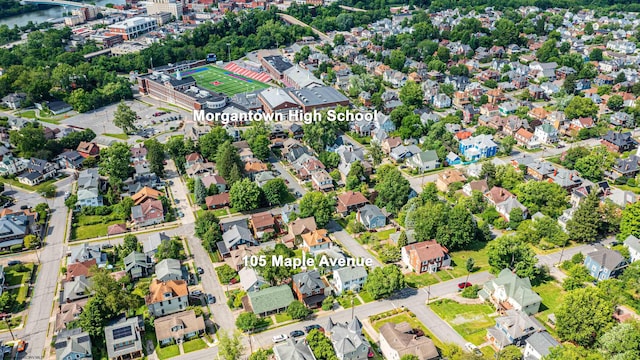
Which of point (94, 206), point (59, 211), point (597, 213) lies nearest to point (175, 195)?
point (94, 206)

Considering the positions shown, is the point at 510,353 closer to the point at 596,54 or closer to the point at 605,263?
the point at 605,263

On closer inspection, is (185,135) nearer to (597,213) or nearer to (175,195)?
(175,195)

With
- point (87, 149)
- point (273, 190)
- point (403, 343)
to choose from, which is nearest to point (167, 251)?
point (273, 190)

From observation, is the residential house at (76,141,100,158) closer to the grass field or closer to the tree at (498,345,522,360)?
the grass field

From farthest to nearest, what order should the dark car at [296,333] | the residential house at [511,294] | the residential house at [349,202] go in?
the residential house at [349,202] < the residential house at [511,294] < the dark car at [296,333]

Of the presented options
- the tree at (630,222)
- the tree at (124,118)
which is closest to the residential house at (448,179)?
the tree at (630,222)

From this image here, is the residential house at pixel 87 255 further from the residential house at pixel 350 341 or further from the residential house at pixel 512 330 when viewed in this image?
the residential house at pixel 512 330
